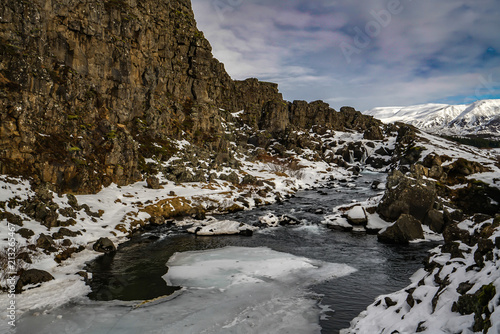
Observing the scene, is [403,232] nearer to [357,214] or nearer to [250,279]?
[357,214]

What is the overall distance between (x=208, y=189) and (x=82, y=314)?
37413 mm

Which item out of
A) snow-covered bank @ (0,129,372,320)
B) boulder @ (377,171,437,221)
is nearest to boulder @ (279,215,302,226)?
snow-covered bank @ (0,129,372,320)

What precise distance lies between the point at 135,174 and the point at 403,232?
41821 millimetres

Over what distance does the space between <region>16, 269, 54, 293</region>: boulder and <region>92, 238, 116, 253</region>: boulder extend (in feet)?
22.4

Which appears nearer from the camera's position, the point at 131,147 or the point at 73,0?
the point at 131,147

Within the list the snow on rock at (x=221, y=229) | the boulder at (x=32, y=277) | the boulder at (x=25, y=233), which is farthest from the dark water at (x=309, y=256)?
the boulder at (x=25, y=233)

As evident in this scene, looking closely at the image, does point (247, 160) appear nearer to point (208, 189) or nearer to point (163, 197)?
point (208, 189)

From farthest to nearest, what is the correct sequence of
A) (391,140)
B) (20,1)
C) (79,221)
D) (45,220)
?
(391,140) → (20,1) → (79,221) → (45,220)

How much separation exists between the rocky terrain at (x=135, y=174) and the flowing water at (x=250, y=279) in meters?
2.05

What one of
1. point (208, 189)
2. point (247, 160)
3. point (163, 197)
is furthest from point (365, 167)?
point (163, 197)

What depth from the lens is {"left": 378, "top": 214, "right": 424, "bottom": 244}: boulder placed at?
2894 cm

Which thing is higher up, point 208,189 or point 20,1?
point 20,1

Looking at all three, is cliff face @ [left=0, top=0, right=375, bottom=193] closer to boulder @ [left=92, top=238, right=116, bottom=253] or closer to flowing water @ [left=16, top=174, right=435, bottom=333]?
boulder @ [left=92, top=238, right=116, bottom=253]

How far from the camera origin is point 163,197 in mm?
43688
